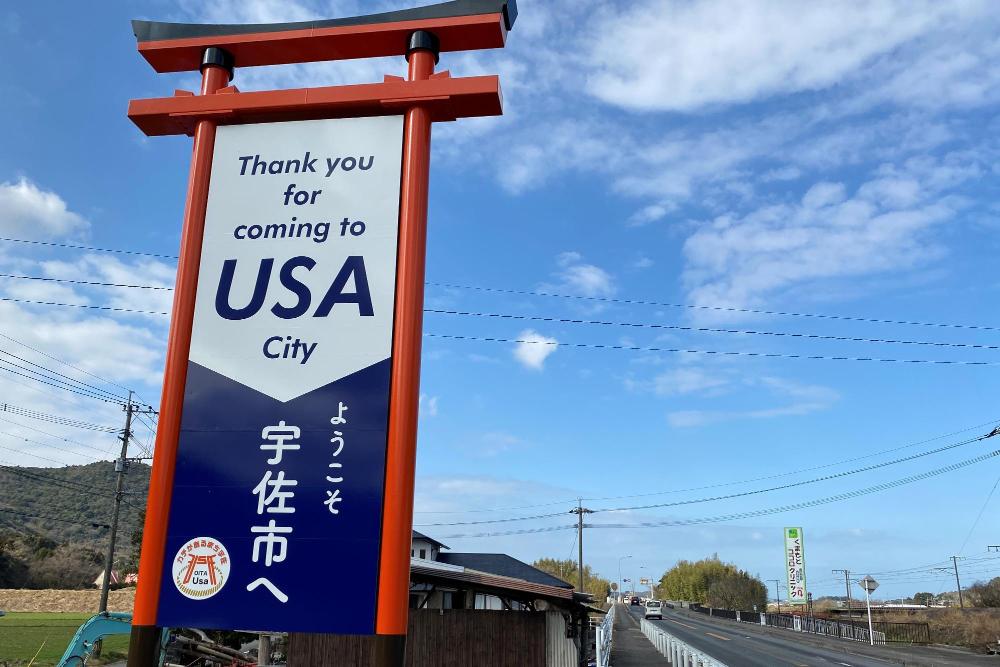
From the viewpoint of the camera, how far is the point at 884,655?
34.3m

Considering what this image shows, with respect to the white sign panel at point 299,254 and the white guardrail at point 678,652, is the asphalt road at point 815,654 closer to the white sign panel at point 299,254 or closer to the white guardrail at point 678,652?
the white guardrail at point 678,652

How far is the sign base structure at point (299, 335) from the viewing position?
20.0ft

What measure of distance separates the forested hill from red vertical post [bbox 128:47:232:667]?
107 metres

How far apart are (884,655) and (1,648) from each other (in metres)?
39.6

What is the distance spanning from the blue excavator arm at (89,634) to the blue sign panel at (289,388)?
33.8ft

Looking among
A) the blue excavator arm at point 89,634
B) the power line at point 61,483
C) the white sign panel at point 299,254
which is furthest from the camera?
the power line at point 61,483

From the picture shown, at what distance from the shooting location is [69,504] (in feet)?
397

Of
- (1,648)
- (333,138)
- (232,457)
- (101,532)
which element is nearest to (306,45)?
(333,138)

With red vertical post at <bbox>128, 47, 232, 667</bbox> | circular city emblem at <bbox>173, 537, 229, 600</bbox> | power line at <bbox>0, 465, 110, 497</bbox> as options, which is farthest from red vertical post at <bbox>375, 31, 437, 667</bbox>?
power line at <bbox>0, 465, 110, 497</bbox>

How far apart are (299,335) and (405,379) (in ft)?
3.67

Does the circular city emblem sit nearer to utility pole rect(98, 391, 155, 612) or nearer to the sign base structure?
the sign base structure

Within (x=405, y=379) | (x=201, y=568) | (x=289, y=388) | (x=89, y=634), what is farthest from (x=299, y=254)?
(x=89, y=634)

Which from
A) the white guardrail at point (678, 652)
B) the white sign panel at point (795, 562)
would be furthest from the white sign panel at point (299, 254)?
the white sign panel at point (795, 562)

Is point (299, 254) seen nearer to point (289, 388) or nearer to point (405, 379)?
point (289, 388)
